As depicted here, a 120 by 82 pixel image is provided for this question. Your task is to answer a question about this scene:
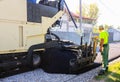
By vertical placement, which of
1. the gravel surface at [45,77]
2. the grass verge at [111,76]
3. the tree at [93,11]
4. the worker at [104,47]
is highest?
the tree at [93,11]

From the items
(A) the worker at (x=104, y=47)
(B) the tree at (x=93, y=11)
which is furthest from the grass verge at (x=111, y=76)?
(B) the tree at (x=93, y=11)

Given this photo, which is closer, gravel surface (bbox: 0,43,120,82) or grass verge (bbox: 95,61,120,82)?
grass verge (bbox: 95,61,120,82)

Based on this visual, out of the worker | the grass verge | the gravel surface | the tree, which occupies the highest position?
the tree

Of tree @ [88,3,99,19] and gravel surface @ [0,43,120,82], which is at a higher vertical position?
tree @ [88,3,99,19]

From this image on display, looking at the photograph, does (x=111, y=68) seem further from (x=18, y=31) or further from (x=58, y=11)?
(x=18, y=31)

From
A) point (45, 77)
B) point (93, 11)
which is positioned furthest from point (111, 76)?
point (93, 11)

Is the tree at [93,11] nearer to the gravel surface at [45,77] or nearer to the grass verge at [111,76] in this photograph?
the grass verge at [111,76]

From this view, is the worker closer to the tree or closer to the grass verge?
the grass verge

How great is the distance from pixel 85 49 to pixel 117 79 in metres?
2.67

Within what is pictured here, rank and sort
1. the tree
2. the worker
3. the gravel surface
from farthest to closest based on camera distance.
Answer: the tree → the worker → the gravel surface

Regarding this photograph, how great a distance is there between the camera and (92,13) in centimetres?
7500

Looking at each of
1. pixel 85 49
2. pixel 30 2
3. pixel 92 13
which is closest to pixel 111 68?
pixel 85 49

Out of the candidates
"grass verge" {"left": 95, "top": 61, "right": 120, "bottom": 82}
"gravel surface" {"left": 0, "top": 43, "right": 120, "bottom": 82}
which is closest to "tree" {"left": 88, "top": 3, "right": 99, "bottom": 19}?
"grass verge" {"left": 95, "top": 61, "right": 120, "bottom": 82}

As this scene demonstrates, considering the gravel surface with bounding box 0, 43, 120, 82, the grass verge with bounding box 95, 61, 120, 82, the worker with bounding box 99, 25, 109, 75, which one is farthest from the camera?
the worker with bounding box 99, 25, 109, 75
